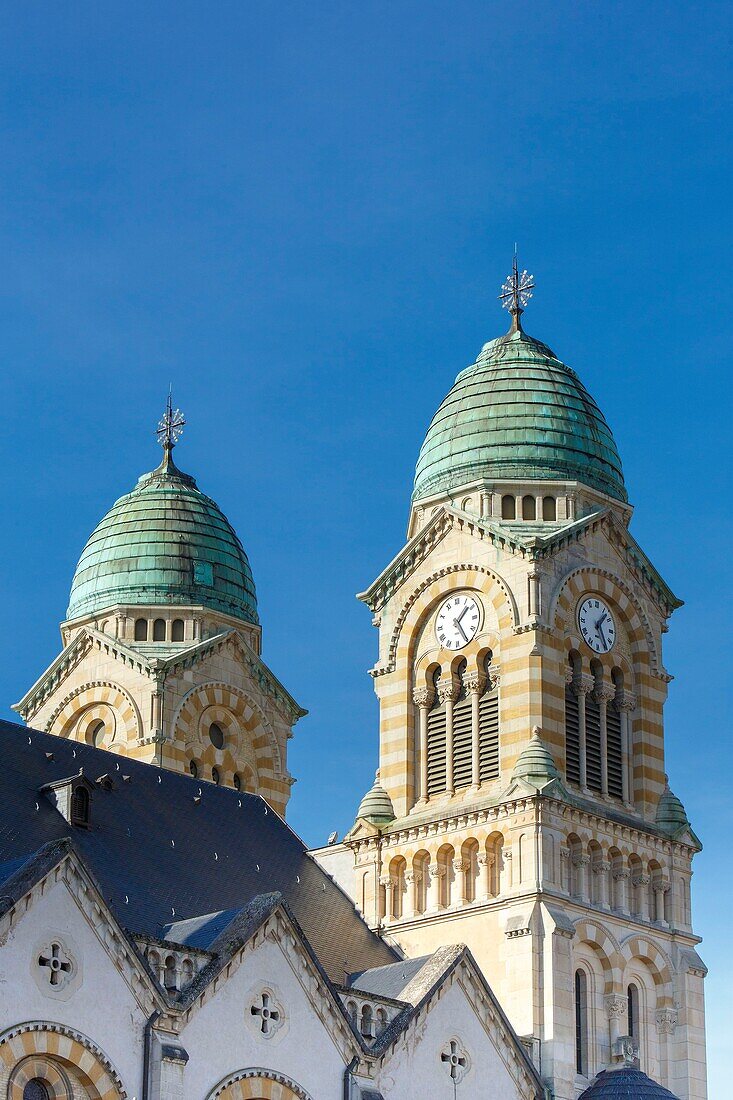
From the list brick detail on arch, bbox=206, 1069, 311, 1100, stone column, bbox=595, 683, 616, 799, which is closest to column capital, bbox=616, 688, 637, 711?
stone column, bbox=595, 683, 616, 799

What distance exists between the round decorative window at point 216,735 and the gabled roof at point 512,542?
866 cm

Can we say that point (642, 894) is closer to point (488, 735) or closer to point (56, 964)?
point (488, 735)

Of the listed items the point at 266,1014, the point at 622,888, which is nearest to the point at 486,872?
the point at 622,888

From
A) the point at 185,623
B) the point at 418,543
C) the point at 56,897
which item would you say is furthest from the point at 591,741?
the point at 56,897

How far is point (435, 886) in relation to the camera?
54938 mm

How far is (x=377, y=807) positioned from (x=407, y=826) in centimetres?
130

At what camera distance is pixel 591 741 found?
187ft

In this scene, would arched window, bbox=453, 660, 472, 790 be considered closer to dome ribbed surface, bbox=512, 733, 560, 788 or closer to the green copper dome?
dome ribbed surface, bbox=512, 733, 560, 788

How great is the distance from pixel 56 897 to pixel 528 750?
53.1 feet

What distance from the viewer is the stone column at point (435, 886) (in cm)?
5481

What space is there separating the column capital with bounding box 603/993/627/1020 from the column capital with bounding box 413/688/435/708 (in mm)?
9014

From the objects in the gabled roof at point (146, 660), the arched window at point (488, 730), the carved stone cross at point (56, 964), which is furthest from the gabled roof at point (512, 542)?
the carved stone cross at point (56, 964)

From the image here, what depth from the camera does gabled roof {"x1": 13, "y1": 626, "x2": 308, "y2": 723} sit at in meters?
65.3

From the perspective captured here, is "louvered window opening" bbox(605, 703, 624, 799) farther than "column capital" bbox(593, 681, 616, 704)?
No
